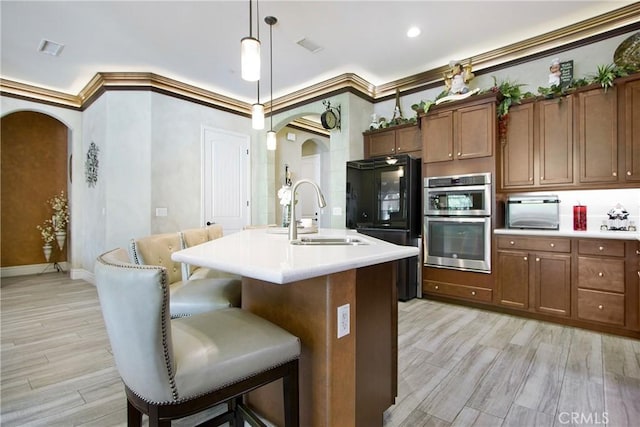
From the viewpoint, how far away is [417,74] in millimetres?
4438

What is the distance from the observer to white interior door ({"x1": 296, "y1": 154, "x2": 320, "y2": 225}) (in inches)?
282

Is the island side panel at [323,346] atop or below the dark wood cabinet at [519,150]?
below

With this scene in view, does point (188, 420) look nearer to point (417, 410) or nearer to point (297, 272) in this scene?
point (417, 410)

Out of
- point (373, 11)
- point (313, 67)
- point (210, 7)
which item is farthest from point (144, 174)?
point (373, 11)

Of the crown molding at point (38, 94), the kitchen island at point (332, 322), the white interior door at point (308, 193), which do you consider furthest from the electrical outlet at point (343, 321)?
the crown molding at point (38, 94)

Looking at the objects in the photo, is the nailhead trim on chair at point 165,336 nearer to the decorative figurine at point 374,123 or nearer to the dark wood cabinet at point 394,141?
the dark wood cabinet at point 394,141

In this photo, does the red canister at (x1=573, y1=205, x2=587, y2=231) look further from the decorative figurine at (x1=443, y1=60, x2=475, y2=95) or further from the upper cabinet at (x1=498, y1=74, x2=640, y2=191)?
the decorative figurine at (x1=443, y1=60, x2=475, y2=95)

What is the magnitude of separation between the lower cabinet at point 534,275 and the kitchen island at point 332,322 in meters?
2.45

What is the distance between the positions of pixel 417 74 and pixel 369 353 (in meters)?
4.11

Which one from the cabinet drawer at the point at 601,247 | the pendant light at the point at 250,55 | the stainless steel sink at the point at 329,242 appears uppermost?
the pendant light at the point at 250,55

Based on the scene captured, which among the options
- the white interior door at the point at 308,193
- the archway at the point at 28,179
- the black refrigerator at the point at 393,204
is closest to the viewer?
the black refrigerator at the point at 393,204

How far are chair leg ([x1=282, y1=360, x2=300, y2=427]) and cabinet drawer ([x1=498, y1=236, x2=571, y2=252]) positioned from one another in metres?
3.04

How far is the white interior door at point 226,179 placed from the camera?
5090mm

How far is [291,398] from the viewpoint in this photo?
1.19 metres
